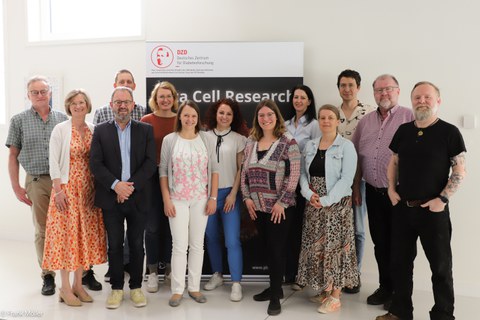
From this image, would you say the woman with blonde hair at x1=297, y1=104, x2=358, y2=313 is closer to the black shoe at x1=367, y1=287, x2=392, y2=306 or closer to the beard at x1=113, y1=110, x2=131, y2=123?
the black shoe at x1=367, y1=287, x2=392, y2=306

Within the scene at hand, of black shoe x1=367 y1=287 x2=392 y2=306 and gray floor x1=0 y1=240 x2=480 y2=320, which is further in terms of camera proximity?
black shoe x1=367 y1=287 x2=392 y2=306

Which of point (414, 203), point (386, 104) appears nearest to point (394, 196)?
point (414, 203)

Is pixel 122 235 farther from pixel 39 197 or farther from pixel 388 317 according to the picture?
pixel 388 317

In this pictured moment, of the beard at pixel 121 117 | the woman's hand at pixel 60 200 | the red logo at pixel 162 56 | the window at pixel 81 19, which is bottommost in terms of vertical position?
the woman's hand at pixel 60 200

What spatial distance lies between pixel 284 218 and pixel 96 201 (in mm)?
1390

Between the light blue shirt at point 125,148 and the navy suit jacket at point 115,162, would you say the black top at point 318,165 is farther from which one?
the light blue shirt at point 125,148

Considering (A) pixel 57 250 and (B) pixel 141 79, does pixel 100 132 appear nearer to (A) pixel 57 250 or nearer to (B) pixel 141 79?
(A) pixel 57 250

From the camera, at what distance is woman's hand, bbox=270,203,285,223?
3297 millimetres

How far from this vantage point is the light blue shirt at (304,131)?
12.0ft

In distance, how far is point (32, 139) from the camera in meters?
3.70

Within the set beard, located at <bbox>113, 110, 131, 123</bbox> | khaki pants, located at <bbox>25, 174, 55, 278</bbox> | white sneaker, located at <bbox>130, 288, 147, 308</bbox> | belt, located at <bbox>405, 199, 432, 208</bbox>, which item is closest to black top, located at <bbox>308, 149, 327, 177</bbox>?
belt, located at <bbox>405, 199, 432, 208</bbox>

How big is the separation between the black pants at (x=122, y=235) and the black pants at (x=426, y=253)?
1851 millimetres

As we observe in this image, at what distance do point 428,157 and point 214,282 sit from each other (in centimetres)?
208

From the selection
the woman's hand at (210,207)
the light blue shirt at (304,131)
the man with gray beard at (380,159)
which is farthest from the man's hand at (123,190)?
the man with gray beard at (380,159)
